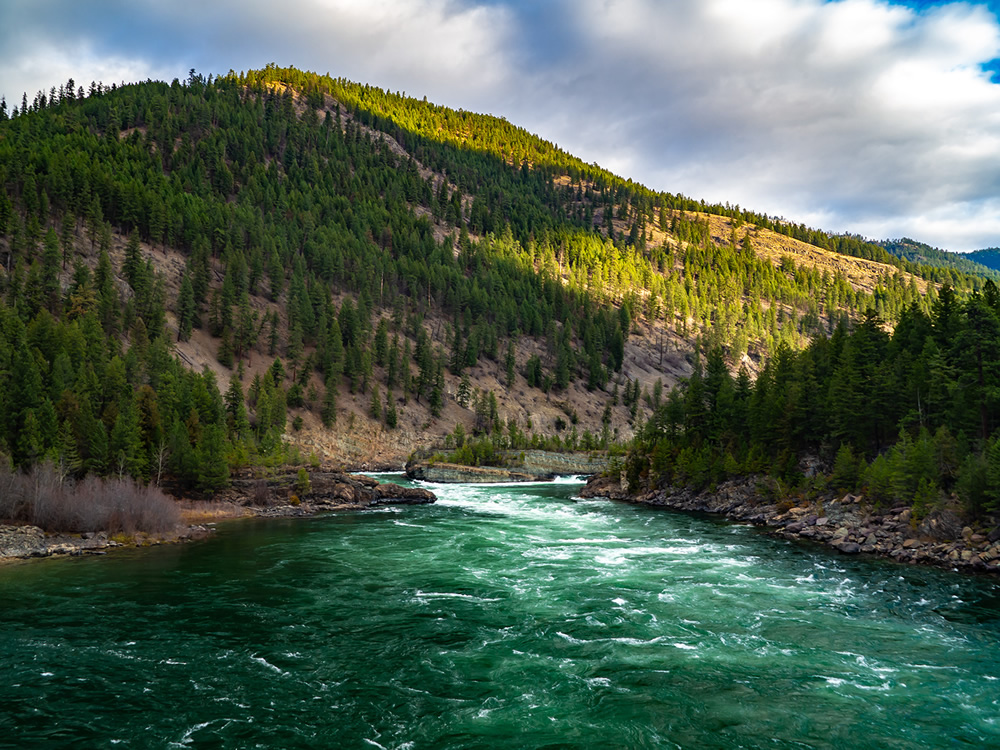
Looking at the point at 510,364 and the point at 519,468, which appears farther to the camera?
the point at 510,364

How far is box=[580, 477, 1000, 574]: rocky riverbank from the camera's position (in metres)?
34.5

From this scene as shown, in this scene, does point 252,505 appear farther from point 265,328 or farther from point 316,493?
point 265,328

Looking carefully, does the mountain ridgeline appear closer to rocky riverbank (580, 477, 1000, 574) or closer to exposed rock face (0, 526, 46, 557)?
rocky riverbank (580, 477, 1000, 574)

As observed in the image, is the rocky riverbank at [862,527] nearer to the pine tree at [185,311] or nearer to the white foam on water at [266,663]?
the white foam on water at [266,663]

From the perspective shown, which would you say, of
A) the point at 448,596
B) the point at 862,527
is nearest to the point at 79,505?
the point at 448,596

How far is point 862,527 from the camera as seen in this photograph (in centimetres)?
4219

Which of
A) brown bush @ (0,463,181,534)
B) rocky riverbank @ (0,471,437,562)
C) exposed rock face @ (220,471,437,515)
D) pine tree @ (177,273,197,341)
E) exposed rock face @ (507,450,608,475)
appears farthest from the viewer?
exposed rock face @ (507,450,608,475)

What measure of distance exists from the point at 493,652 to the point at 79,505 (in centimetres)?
3402

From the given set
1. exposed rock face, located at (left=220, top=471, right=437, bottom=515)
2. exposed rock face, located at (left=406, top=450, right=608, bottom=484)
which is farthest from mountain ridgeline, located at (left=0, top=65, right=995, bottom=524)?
exposed rock face, located at (left=406, top=450, right=608, bottom=484)

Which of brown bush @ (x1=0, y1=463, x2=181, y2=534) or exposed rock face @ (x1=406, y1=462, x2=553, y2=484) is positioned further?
exposed rock face @ (x1=406, y1=462, x2=553, y2=484)

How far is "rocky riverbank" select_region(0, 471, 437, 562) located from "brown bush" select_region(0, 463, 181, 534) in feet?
3.08

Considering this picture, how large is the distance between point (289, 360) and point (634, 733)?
11294 centimetres

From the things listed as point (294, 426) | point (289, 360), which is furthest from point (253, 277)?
point (294, 426)

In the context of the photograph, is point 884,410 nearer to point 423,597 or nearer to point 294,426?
point 423,597
